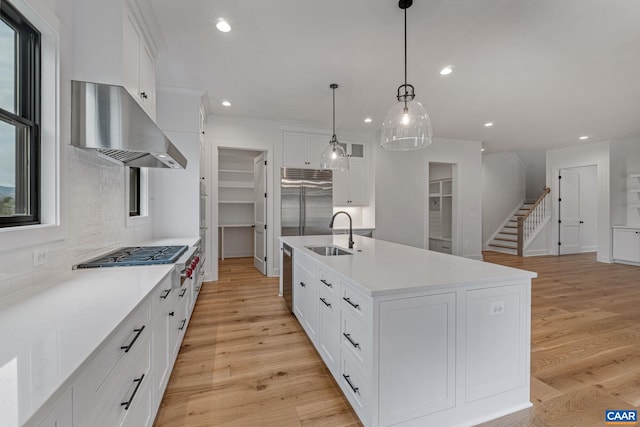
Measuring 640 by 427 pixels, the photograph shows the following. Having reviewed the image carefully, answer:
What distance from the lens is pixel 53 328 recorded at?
91cm

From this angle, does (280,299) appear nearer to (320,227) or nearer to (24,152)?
(320,227)

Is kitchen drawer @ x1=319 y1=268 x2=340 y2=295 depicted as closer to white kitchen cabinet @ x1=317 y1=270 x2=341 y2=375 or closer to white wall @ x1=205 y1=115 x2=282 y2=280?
white kitchen cabinet @ x1=317 y1=270 x2=341 y2=375

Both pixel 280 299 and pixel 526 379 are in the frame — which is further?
pixel 280 299

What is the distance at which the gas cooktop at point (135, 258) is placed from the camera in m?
1.77

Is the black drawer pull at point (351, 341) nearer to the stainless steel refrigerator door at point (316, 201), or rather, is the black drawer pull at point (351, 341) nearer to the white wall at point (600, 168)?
the stainless steel refrigerator door at point (316, 201)

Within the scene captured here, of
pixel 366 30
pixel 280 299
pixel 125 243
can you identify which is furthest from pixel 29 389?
pixel 280 299

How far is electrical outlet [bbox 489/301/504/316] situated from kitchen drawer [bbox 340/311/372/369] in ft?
2.51

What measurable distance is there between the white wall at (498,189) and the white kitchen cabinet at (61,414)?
9276mm

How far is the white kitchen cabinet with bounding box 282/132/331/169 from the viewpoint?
5.05 meters

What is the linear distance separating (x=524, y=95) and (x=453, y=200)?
2866 millimetres

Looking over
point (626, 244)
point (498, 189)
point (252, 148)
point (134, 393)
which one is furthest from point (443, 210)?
point (134, 393)

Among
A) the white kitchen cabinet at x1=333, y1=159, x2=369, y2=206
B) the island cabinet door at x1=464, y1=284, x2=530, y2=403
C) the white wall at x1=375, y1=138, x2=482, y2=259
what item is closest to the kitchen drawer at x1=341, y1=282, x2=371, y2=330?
the island cabinet door at x1=464, y1=284, x2=530, y2=403

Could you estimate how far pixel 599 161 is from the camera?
252 inches

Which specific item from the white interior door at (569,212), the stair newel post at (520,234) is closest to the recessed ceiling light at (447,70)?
the stair newel post at (520,234)
